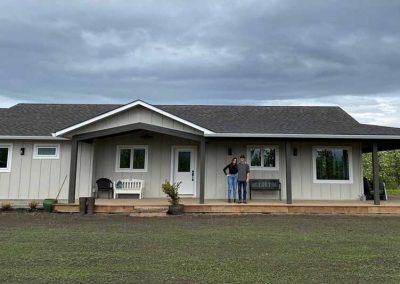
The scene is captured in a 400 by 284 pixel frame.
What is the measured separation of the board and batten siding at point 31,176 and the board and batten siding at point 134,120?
1.71 m

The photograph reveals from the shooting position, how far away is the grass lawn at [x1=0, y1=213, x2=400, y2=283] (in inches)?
172

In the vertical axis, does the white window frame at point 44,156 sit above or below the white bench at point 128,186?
above

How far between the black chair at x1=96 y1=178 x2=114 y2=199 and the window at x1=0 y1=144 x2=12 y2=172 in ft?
10.1

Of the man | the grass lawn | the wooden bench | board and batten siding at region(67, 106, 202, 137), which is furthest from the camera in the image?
the wooden bench

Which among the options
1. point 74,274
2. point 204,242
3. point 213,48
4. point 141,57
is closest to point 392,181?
point 213,48

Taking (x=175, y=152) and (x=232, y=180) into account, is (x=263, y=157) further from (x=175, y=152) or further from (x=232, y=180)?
(x=175, y=152)

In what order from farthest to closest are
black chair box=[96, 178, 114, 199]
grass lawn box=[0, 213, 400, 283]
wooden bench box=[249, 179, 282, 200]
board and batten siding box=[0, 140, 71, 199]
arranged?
black chair box=[96, 178, 114, 199] < board and batten siding box=[0, 140, 71, 199] < wooden bench box=[249, 179, 282, 200] < grass lawn box=[0, 213, 400, 283]

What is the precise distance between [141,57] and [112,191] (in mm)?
6292

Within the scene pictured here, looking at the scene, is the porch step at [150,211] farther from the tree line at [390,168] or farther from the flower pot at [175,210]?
the tree line at [390,168]

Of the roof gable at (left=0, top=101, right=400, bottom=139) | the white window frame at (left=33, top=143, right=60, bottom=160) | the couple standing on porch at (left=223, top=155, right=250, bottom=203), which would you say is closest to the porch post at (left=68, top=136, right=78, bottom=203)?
the roof gable at (left=0, top=101, right=400, bottom=139)

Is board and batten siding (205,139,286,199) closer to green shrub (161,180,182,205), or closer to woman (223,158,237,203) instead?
woman (223,158,237,203)

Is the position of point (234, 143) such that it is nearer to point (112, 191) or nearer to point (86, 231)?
point (112, 191)

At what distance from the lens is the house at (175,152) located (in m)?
11.3

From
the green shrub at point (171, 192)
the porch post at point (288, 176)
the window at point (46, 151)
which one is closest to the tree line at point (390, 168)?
the porch post at point (288, 176)
